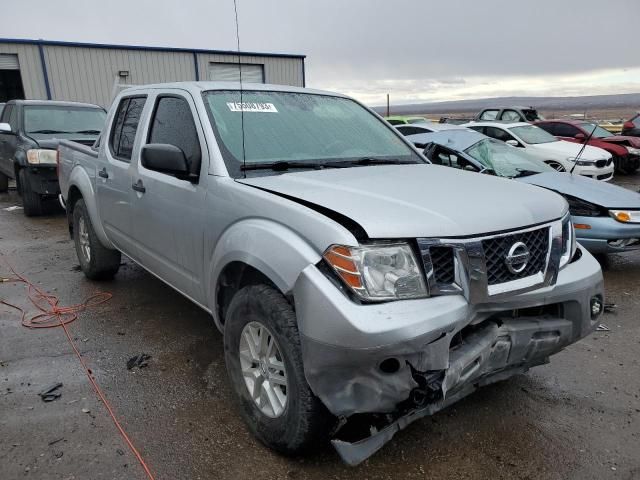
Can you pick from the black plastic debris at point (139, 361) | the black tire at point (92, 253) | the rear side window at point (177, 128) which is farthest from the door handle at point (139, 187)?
the black tire at point (92, 253)

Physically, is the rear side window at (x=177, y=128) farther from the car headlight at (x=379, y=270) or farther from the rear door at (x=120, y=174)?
the car headlight at (x=379, y=270)

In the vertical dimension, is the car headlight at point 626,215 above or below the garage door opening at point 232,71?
below

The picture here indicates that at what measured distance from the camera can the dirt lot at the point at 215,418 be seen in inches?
97.6

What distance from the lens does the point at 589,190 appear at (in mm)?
5723

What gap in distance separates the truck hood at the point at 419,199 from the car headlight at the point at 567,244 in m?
0.08

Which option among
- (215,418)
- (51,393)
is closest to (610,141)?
(215,418)

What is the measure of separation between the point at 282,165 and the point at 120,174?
1701mm

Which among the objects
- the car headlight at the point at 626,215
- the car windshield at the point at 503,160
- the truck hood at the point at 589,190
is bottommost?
the car headlight at the point at 626,215

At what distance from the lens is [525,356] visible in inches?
95.3

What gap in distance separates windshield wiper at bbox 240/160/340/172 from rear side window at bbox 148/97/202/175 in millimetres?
335

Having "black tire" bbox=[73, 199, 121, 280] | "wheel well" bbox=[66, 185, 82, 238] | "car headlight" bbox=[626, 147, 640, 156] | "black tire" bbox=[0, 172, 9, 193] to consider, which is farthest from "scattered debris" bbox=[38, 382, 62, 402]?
"car headlight" bbox=[626, 147, 640, 156]

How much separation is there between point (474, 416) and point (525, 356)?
0.66m

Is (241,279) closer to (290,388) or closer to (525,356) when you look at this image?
(290,388)

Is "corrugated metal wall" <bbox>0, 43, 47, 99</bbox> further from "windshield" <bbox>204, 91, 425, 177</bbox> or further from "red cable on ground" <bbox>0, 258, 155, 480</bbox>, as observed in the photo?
"windshield" <bbox>204, 91, 425, 177</bbox>
